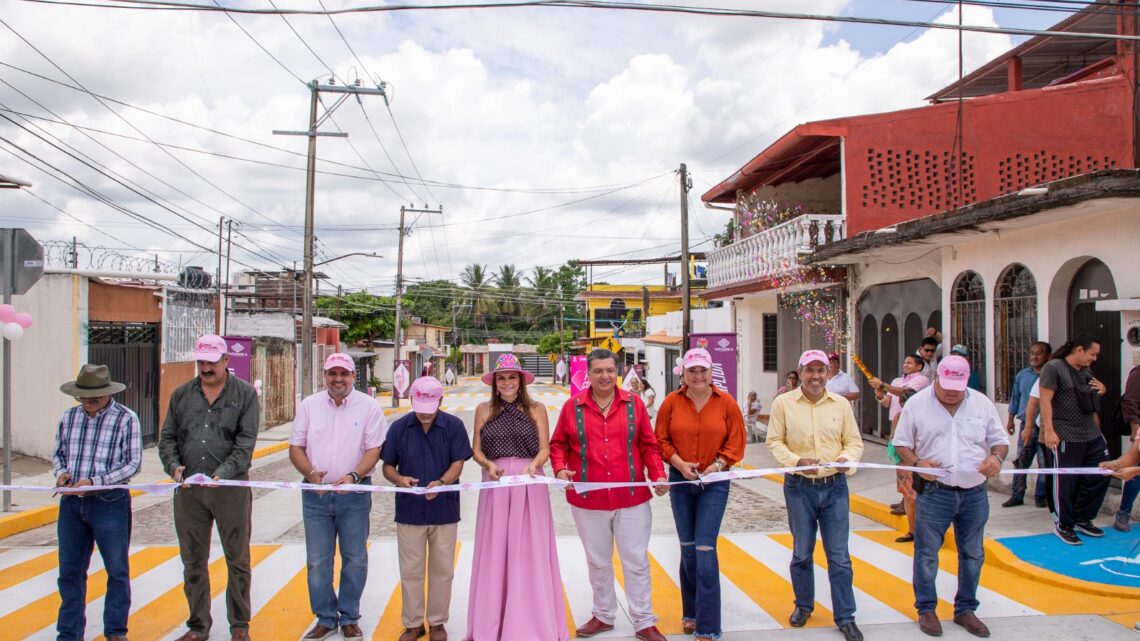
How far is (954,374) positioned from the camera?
5219 mm

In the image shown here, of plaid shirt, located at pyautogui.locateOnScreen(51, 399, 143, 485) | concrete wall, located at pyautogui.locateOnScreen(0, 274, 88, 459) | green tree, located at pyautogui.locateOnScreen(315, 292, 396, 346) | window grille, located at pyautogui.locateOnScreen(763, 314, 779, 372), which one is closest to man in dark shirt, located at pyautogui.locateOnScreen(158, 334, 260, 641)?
plaid shirt, located at pyautogui.locateOnScreen(51, 399, 143, 485)

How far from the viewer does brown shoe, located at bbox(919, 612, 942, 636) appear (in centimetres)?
522

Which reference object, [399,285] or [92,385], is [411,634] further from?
[399,285]

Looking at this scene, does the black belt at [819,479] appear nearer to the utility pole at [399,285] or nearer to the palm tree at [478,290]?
the utility pole at [399,285]

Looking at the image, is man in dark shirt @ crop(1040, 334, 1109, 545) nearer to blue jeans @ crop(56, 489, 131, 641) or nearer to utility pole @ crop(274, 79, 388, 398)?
blue jeans @ crop(56, 489, 131, 641)

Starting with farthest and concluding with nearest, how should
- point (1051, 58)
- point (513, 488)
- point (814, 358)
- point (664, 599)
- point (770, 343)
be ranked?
point (770, 343) → point (1051, 58) → point (664, 599) → point (814, 358) → point (513, 488)

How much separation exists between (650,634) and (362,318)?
47882mm

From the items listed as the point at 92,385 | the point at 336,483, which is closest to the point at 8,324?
the point at 92,385

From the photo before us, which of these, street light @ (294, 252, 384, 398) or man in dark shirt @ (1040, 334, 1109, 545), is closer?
man in dark shirt @ (1040, 334, 1109, 545)

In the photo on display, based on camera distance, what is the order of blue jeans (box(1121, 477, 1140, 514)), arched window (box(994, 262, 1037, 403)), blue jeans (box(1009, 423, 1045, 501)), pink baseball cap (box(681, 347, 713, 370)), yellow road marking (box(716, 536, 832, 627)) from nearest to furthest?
pink baseball cap (box(681, 347, 713, 370)) < yellow road marking (box(716, 536, 832, 627)) < blue jeans (box(1121, 477, 1140, 514)) < blue jeans (box(1009, 423, 1045, 501)) < arched window (box(994, 262, 1037, 403))

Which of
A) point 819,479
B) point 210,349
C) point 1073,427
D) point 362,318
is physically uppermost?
point 362,318

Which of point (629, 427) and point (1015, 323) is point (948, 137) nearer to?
point (1015, 323)

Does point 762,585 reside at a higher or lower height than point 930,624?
lower

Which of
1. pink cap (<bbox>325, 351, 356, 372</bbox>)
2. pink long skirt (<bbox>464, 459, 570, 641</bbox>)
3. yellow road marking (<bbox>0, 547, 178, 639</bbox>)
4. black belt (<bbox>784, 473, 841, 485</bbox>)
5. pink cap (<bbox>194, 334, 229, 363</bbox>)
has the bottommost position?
yellow road marking (<bbox>0, 547, 178, 639</bbox>)
